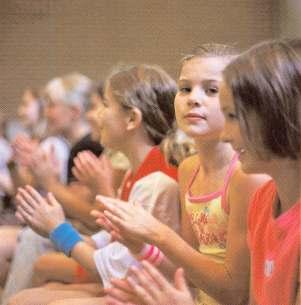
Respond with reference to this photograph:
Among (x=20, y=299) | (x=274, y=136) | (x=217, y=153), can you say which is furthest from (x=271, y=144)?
(x=20, y=299)

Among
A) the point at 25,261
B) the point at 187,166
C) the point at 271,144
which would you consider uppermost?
the point at 271,144

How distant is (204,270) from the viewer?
75 cm

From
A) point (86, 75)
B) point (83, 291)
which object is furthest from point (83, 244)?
point (86, 75)

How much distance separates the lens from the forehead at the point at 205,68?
0.82 metres

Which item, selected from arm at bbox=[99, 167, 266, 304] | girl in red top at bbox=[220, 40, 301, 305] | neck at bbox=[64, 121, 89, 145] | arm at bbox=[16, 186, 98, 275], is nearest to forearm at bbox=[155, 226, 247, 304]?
arm at bbox=[99, 167, 266, 304]

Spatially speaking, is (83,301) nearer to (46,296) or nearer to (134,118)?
(46,296)

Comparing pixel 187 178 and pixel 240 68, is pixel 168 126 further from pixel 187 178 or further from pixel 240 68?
pixel 240 68

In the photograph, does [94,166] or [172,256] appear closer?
[172,256]

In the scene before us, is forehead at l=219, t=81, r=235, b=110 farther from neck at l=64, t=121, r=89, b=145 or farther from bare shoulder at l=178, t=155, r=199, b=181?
neck at l=64, t=121, r=89, b=145

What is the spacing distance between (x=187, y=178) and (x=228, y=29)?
0.21 metres

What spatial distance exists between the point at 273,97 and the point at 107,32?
450 mm

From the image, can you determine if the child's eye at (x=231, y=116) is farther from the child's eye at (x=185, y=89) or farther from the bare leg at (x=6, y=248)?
the bare leg at (x=6, y=248)

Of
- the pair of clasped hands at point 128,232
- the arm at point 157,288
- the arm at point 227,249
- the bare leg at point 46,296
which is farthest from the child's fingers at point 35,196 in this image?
the arm at point 157,288

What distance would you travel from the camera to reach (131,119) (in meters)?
1.01
